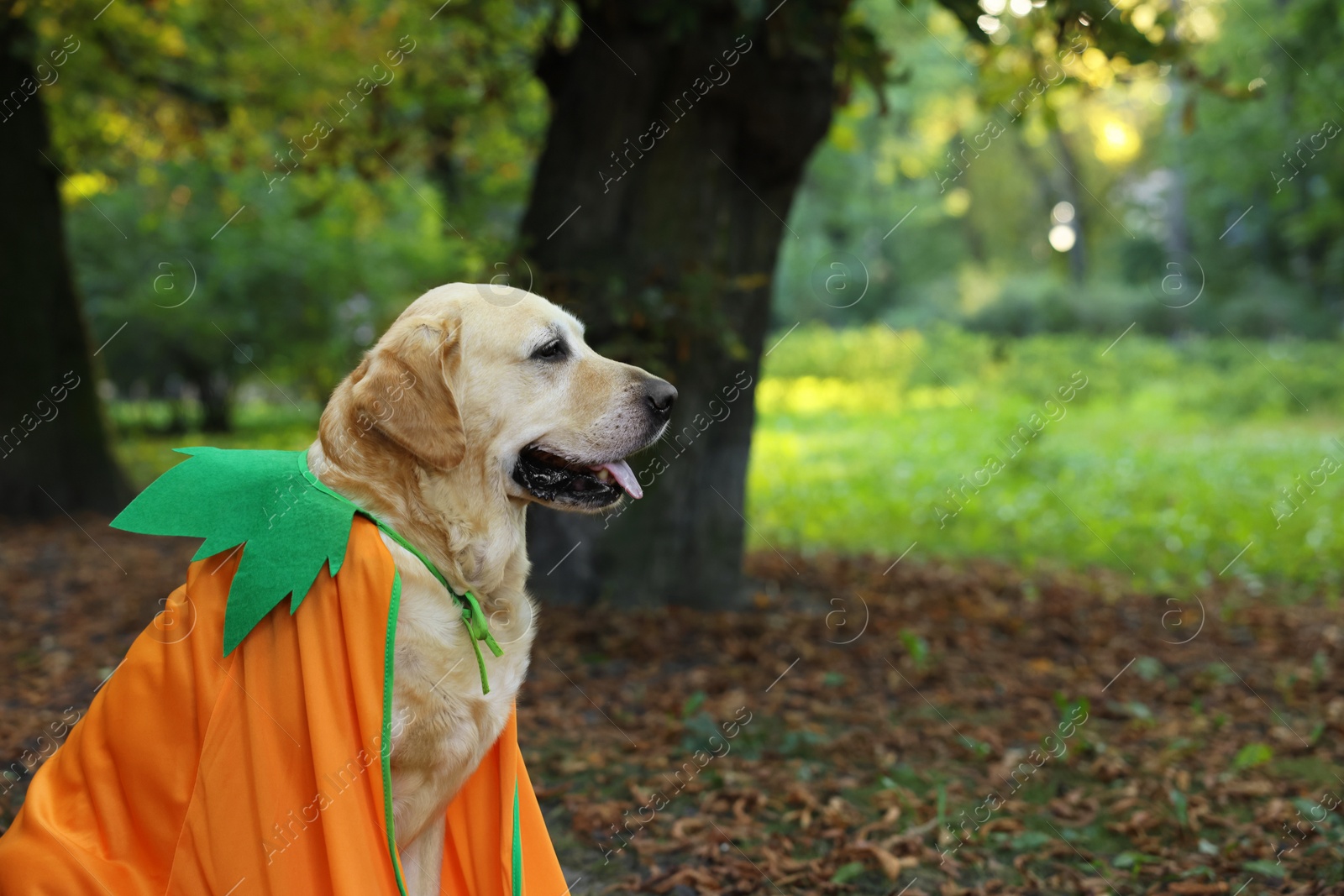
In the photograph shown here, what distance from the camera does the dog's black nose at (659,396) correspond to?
296cm

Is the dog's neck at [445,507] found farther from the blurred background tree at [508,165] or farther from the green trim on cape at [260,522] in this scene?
the blurred background tree at [508,165]

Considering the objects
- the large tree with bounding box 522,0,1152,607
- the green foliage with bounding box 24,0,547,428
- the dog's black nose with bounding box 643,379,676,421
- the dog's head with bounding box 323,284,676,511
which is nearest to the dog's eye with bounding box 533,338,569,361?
the dog's head with bounding box 323,284,676,511

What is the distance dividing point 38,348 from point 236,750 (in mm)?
8227

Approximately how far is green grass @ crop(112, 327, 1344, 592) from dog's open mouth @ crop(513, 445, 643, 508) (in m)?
6.08

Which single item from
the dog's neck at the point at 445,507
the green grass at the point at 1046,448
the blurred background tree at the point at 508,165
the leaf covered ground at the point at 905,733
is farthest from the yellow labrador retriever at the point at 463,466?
the green grass at the point at 1046,448

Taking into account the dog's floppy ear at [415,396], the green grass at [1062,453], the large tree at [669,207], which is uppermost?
the dog's floppy ear at [415,396]

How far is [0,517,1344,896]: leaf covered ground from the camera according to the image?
3549 millimetres

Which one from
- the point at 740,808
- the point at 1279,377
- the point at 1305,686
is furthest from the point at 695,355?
the point at 1279,377

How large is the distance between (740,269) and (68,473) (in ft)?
22.5

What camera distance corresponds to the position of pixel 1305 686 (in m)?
5.40

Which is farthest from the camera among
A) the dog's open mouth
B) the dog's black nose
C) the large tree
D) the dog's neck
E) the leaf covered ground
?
the large tree

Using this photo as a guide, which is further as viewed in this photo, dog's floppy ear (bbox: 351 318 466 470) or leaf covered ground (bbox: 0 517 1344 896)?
leaf covered ground (bbox: 0 517 1344 896)

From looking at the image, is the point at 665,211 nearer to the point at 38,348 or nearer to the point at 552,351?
the point at 552,351

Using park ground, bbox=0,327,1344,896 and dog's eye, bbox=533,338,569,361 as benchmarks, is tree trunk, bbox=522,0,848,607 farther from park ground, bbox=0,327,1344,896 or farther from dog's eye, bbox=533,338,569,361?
dog's eye, bbox=533,338,569,361
